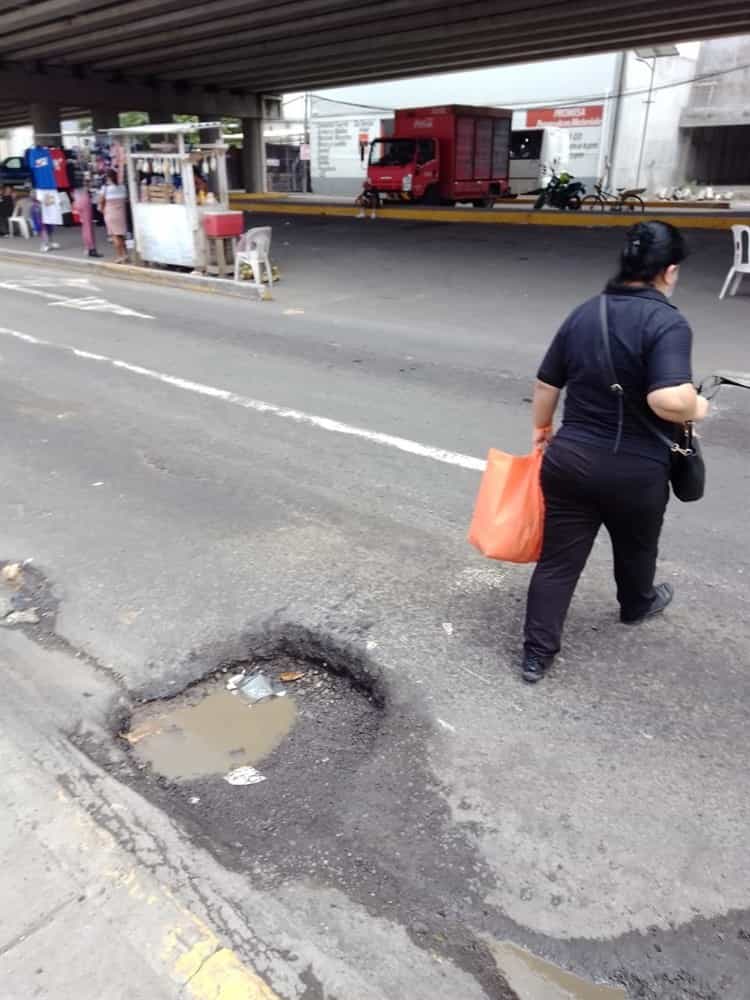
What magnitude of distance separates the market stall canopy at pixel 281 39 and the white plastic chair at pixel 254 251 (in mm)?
8351

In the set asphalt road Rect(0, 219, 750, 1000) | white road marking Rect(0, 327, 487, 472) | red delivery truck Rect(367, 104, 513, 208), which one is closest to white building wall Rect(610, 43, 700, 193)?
red delivery truck Rect(367, 104, 513, 208)

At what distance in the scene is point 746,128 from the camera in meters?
37.2

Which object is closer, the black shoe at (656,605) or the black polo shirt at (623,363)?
the black polo shirt at (623,363)

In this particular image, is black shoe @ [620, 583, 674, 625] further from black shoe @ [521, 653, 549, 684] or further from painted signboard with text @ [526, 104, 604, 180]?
painted signboard with text @ [526, 104, 604, 180]

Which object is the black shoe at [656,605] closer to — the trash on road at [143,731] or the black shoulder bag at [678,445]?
the black shoulder bag at [678,445]

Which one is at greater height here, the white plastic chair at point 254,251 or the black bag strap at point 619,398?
the black bag strap at point 619,398

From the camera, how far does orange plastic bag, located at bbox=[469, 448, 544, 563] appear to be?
3.23 meters

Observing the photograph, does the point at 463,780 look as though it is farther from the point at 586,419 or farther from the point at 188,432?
the point at 188,432

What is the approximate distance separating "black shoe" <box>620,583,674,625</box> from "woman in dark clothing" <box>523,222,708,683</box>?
0.24 metres

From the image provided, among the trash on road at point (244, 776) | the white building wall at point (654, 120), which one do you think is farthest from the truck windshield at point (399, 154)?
the trash on road at point (244, 776)

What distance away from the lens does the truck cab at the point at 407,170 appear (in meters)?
25.7

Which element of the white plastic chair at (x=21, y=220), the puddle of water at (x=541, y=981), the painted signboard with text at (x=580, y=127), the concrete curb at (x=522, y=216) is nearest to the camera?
the puddle of water at (x=541, y=981)

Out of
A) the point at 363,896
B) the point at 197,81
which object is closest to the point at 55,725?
the point at 363,896

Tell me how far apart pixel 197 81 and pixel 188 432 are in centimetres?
3013
